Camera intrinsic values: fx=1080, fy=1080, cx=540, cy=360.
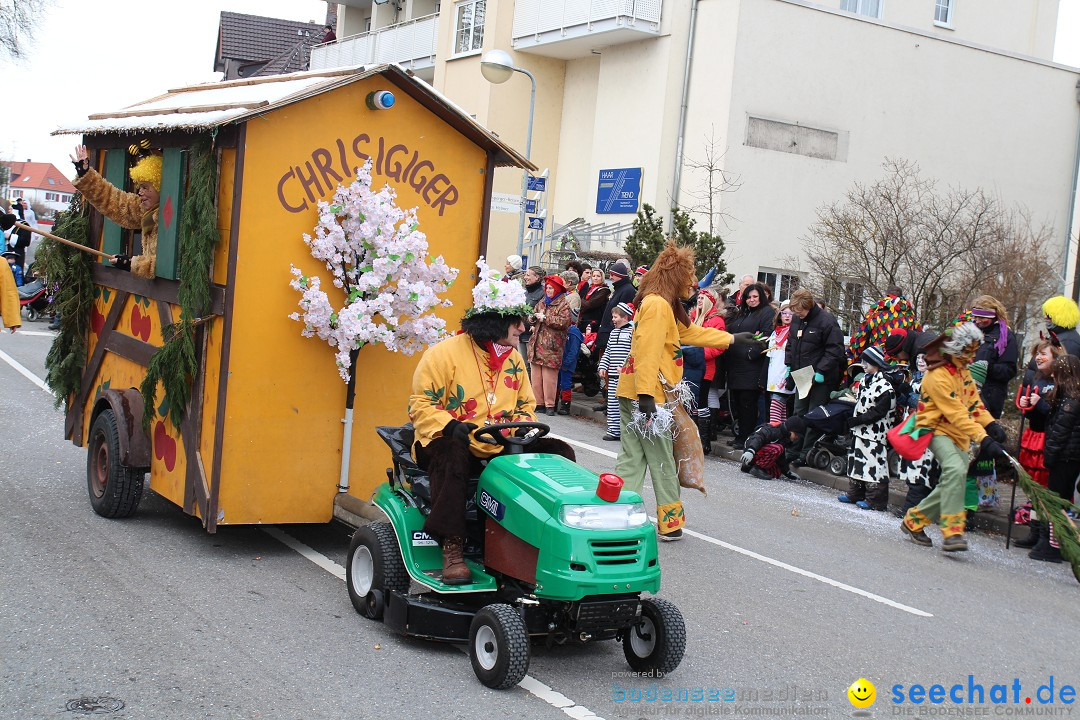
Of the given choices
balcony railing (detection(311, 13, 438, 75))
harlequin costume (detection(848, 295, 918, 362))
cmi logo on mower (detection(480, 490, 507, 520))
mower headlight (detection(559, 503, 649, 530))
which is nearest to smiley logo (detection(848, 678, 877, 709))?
A: mower headlight (detection(559, 503, 649, 530))

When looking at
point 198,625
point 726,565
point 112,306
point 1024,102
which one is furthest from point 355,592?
point 1024,102

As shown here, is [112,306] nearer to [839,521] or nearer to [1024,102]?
[839,521]

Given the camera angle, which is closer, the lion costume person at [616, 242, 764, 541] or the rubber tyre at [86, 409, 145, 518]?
the rubber tyre at [86, 409, 145, 518]

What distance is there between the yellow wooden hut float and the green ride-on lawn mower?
122cm

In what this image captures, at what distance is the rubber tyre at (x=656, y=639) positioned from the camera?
5277 millimetres

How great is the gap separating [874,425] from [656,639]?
591 centimetres

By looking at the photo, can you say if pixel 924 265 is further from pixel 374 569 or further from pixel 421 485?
pixel 374 569

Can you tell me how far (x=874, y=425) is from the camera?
10.5 m

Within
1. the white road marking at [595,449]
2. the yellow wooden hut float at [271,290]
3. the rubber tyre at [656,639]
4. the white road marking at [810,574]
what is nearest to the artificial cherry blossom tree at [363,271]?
the yellow wooden hut float at [271,290]

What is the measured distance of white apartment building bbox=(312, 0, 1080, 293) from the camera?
75.5 feet

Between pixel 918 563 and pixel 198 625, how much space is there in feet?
18.5

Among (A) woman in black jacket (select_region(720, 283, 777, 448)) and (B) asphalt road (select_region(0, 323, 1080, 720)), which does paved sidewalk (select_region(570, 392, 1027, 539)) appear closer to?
(A) woman in black jacket (select_region(720, 283, 777, 448))

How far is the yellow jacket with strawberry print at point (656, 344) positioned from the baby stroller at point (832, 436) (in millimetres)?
3690

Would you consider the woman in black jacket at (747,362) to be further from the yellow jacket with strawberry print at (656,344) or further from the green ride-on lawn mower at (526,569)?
the green ride-on lawn mower at (526,569)
